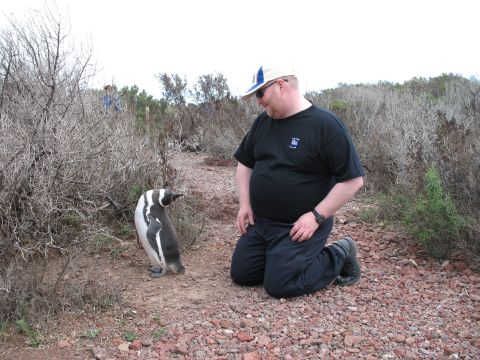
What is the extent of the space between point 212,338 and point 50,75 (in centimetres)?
269

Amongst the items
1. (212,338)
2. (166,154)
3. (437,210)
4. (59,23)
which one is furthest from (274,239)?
(59,23)

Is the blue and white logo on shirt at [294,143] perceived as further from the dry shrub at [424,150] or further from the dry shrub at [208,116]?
the dry shrub at [208,116]

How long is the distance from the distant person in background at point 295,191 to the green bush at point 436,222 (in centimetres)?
75

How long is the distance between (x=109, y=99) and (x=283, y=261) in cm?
318

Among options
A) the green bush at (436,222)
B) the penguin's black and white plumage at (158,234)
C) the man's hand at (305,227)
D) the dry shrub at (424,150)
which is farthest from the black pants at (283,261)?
the dry shrub at (424,150)

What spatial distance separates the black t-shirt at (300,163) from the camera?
371cm

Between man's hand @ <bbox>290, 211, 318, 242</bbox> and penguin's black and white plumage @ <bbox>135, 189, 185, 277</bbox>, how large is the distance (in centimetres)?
97

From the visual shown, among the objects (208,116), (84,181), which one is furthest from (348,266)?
(208,116)

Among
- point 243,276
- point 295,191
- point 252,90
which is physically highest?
point 252,90

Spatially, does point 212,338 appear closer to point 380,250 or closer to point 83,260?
point 83,260

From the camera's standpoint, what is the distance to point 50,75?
464cm

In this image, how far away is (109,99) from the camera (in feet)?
20.0

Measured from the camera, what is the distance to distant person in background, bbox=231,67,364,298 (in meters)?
3.73

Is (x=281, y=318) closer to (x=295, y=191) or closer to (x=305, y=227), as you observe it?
(x=305, y=227)
